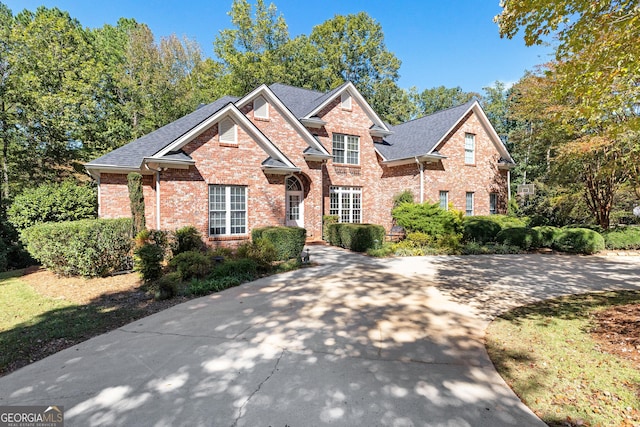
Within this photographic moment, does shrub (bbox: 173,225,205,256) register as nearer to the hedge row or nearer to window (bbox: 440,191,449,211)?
the hedge row

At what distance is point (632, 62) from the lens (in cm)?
462

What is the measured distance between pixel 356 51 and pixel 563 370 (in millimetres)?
40158

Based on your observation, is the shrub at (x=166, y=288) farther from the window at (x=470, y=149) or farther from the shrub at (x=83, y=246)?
the window at (x=470, y=149)

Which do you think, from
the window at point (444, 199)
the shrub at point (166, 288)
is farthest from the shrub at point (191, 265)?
the window at point (444, 199)

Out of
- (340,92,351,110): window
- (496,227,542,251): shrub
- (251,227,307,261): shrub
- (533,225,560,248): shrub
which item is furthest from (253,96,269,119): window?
(533,225,560,248): shrub

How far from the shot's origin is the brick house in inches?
509

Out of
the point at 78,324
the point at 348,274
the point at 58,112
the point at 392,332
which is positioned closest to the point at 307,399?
the point at 392,332

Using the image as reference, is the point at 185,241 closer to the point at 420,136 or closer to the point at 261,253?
the point at 261,253

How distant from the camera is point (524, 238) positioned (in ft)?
47.7

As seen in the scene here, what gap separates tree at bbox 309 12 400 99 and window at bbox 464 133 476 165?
20.1 m

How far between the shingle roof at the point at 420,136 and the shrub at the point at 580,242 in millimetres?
7786

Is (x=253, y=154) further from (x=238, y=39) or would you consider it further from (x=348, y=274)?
(x=238, y=39)

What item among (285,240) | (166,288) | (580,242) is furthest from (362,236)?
(580,242)

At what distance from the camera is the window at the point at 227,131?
1329cm
